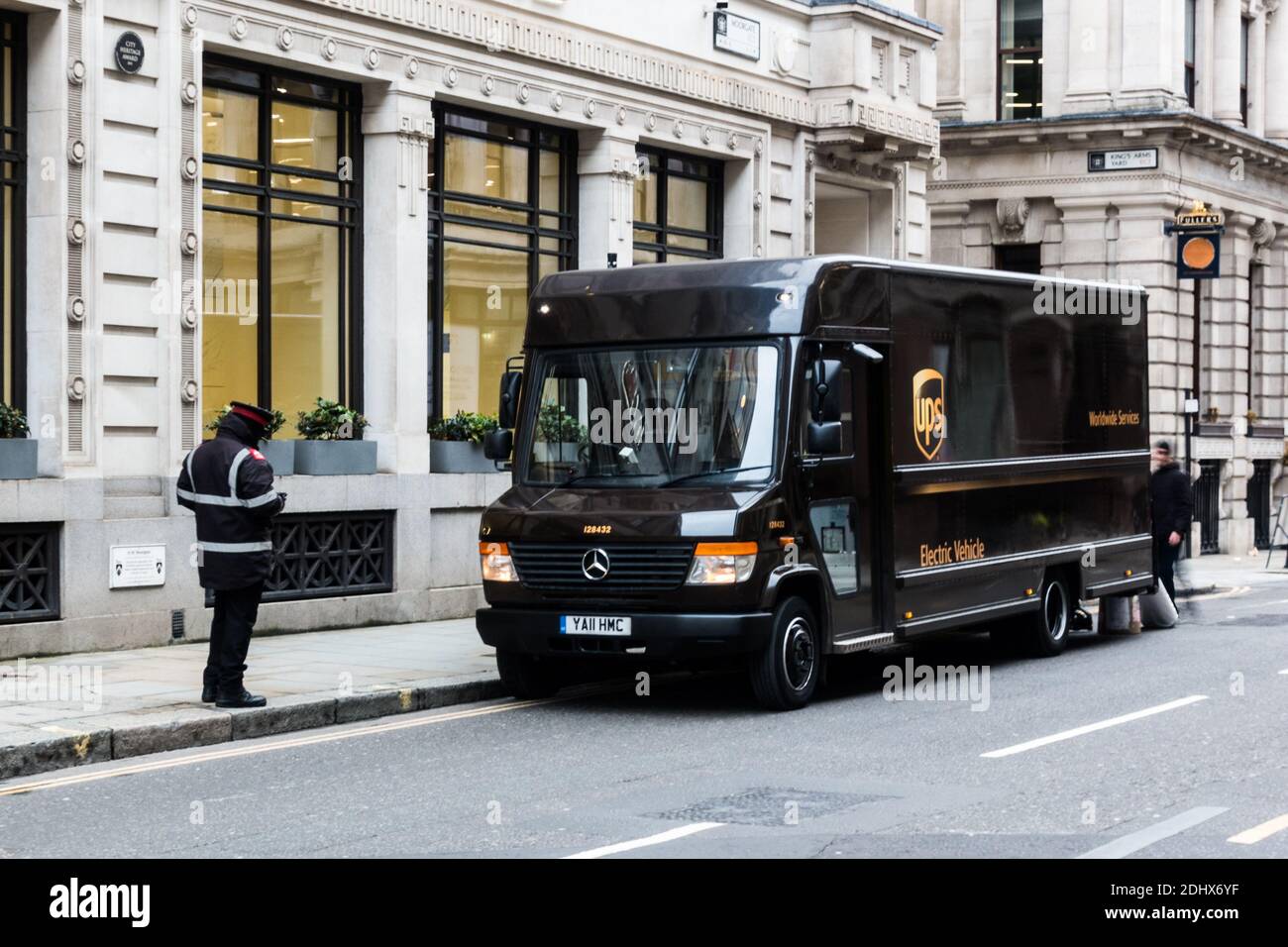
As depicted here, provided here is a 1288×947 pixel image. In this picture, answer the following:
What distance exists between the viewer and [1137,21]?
33719 mm

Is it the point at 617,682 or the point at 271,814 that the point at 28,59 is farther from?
the point at 271,814

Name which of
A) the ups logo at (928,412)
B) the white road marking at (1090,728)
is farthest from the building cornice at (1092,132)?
the white road marking at (1090,728)

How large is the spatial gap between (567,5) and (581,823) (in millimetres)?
13024

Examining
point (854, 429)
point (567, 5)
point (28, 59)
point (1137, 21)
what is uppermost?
point (1137, 21)

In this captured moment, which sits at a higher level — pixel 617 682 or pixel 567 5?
pixel 567 5

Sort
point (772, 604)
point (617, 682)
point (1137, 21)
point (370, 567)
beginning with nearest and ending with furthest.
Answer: point (772, 604)
point (617, 682)
point (370, 567)
point (1137, 21)

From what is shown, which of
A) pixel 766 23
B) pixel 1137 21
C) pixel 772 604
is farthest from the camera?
pixel 1137 21

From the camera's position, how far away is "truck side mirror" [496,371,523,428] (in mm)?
13836

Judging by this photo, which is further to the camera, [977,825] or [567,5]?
[567,5]

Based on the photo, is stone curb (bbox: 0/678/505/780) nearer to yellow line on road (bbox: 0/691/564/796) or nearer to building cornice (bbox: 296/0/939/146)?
yellow line on road (bbox: 0/691/564/796)

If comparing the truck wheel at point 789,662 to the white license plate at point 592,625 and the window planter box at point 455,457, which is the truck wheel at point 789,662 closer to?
the white license plate at point 592,625

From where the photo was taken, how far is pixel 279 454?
16.8 m

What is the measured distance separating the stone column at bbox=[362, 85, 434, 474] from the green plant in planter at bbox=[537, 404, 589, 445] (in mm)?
4842
